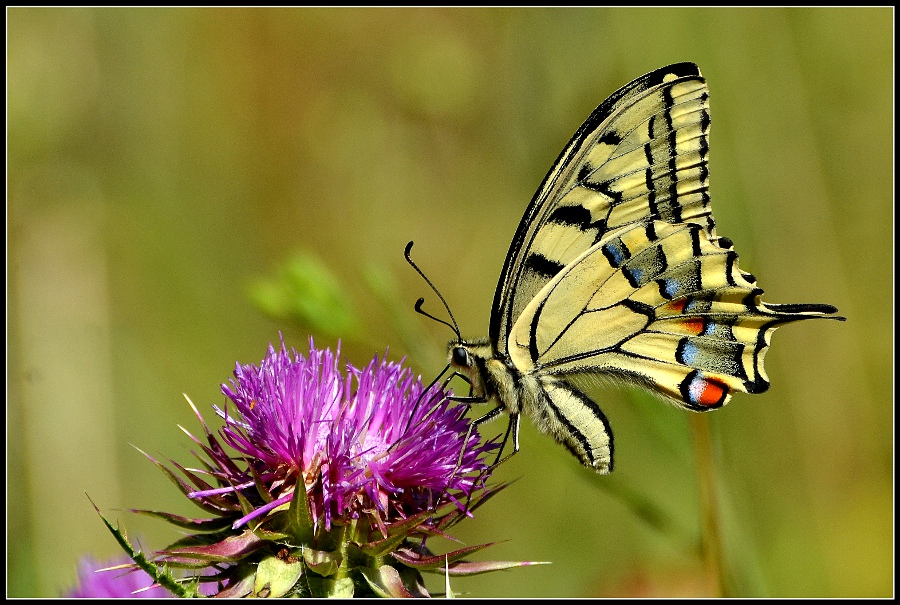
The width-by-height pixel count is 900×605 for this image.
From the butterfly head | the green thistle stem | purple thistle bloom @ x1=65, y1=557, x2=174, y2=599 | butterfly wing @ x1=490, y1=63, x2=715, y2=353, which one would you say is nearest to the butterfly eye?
the butterfly head

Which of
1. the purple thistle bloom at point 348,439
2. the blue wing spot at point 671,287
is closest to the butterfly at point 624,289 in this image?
the blue wing spot at point 671,287

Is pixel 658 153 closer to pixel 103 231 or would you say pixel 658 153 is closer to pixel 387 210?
pixel 387 210

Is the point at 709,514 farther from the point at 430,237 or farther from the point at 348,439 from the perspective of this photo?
the point at 430,237

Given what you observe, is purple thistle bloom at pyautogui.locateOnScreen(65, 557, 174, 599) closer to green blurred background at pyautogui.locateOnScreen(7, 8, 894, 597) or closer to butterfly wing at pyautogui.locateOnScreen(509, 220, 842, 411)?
green blurred background at pyautogui.locateOnScreen(7, 8, 894, 597)

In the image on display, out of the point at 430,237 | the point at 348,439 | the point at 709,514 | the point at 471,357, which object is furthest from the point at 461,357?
the point at 430,237

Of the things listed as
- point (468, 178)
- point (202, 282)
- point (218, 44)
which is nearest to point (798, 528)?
point (468, 178)

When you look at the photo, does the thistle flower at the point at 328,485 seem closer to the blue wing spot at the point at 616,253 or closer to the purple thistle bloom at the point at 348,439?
the purple thistle bloom at the point at 348,439
